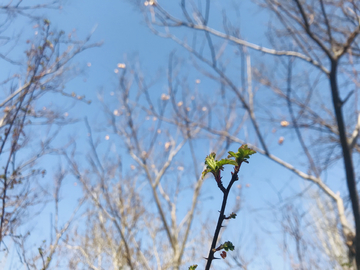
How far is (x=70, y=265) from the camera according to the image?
Answer: 33.6ft

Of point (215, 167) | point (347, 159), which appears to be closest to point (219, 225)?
point (215, 167)

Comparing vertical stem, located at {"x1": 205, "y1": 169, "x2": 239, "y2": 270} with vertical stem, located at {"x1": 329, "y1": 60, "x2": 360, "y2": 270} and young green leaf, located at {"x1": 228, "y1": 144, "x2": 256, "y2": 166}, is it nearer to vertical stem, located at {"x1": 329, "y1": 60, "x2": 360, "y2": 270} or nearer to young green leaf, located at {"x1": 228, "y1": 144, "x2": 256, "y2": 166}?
young green leaf, located at {"x1": 228, "y1": 144, "x2": 256, "y2": 166}

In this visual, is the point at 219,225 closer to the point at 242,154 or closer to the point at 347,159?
the point at 242,154

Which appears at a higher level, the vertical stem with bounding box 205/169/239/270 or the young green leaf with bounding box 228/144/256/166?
the young green leaf with bounding box 228/144/256/166

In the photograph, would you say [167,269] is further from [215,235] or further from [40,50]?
[215,235]

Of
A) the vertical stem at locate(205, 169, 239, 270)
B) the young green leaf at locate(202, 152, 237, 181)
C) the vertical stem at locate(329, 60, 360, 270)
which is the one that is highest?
the vertical stem at locate(329, 60, 360, 270)

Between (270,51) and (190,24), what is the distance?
1.73 m

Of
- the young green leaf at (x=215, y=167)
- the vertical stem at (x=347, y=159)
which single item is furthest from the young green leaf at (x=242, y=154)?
the vertical stem at (x=347, y=159)

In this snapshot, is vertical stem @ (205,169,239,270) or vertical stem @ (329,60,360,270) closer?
vertical stem @ (205,169,239,270)

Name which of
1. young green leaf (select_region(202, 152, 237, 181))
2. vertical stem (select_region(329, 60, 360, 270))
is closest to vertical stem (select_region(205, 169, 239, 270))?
young green leaf (select_region(202, 152, 237, 181))

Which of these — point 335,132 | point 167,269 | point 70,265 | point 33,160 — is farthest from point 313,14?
point 70,265

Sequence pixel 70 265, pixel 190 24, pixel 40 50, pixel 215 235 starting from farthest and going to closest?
pixel 70 265
pixel 190 24
pixel 40 50
pixel 215 235

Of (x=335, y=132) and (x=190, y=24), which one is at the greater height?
(x=190, y=24)

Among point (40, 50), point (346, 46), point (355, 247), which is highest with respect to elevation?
point (346, 46)
